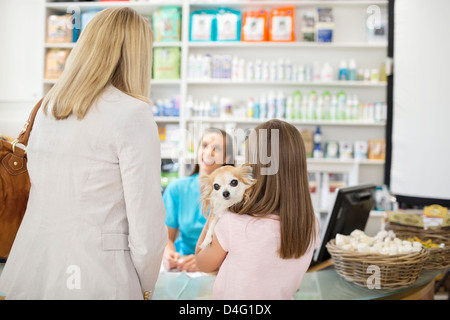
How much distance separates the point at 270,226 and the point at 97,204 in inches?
18.3

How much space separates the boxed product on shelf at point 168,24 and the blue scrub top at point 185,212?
7.11ft

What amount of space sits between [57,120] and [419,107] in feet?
7.73

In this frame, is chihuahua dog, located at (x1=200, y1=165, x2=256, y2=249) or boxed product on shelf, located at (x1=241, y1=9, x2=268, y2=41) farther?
boxed product on shelf, located at (x1=241, y1=9, x2=268, y2=41)

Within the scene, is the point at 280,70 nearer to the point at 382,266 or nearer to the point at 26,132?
the point at 382,266

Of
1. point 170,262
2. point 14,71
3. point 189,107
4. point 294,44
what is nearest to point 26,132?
point 170,262

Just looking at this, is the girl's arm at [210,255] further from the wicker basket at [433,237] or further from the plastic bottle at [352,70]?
the plastic bottle at [352,70]

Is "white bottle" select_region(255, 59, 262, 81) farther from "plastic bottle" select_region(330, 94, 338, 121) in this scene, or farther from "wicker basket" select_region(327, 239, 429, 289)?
"wicker basket" select_region(327, 239, 429, 289)

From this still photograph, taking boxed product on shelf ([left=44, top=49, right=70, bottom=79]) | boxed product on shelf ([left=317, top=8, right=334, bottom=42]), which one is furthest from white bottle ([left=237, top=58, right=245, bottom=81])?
boxed product on shelf ([left=44, top=49, right=70, bottom=79])

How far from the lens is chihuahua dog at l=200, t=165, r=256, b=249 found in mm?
1128

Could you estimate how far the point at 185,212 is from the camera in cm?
240

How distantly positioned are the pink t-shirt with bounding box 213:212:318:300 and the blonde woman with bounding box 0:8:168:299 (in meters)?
0.22

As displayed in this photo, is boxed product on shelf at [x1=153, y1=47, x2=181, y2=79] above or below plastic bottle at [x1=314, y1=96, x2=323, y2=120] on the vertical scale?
above

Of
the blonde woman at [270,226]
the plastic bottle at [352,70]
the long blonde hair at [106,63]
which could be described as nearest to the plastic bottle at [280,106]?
the plastic bottle at [352,70]
